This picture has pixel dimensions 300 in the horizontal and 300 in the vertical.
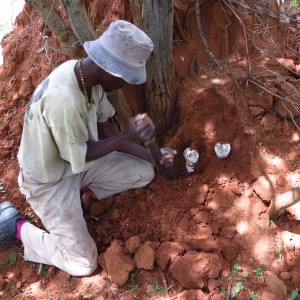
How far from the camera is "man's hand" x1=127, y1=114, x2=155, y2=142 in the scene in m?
1.95

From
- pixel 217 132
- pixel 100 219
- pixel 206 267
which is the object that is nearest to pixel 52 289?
pixel 100 219

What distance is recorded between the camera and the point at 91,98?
2.14 meters

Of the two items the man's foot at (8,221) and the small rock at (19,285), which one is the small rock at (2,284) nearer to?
the small rock at (19,285)

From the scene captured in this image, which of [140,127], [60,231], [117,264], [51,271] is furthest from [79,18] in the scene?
[51,271]

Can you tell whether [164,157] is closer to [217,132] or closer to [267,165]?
[217,132]

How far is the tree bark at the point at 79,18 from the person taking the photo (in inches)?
90.7

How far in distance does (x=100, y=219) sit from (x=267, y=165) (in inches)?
57.7

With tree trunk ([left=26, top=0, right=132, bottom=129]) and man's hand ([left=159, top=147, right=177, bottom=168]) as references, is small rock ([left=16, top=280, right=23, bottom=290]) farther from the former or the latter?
tree trunk ([left=26, top=0, right=132, bottom=129])

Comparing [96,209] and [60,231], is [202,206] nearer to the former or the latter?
[96,209]

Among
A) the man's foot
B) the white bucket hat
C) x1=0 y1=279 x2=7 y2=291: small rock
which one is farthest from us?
the man's foot

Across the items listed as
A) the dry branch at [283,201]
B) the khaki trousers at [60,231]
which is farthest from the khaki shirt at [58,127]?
the dry branch at [283,201]

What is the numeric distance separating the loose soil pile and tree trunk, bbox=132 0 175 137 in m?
0.12

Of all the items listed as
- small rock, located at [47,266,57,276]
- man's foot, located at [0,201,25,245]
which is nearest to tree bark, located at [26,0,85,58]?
man's foot, located at [0,201,25,245]

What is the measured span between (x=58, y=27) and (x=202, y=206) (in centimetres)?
175
